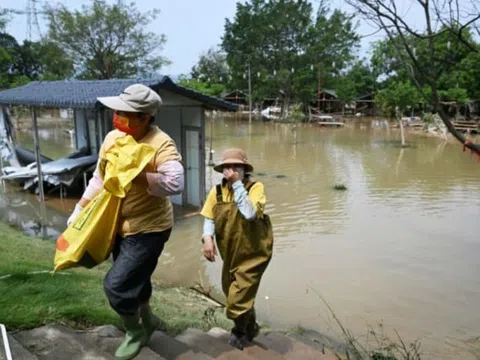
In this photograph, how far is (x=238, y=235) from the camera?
2703mm

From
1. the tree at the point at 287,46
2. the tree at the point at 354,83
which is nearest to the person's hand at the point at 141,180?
the tree at the point at 287,46

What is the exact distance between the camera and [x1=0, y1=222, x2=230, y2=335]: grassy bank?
2625 mm

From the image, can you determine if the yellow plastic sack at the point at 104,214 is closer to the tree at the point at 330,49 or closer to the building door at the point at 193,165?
the building door at the point at 193,165

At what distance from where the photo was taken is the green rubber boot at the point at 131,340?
221cm

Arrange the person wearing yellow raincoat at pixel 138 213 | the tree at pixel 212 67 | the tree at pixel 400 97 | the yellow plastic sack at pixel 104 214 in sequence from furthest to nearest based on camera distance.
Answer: the tree at pixel 212 67
the tree at pixel 400 97
the person wearing yellow raincoat at pixel 138 213
the yellow plastic sack at pixel 104 214

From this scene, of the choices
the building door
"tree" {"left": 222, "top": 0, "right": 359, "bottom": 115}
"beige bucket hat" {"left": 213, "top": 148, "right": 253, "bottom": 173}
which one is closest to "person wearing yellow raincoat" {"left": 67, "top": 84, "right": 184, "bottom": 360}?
"beige bucket hat" {"left": 213, "top": 148, "right": 253, "bottom": 173}

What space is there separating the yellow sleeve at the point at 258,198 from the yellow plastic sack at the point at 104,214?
0.79 m

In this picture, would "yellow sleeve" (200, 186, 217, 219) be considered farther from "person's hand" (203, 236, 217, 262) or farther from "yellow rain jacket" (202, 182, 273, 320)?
"person's hand" (203, 236, 217, 262)

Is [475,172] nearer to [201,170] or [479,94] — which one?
[201,170]

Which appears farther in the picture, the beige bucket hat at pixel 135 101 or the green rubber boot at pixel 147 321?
the green rubber boot at pixel 147 321

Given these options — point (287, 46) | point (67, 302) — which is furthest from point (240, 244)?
point (287, 46)

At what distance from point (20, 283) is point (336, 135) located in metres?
26.3

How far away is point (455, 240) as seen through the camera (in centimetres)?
824

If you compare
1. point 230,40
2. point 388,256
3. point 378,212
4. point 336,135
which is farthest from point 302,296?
point 230,40
